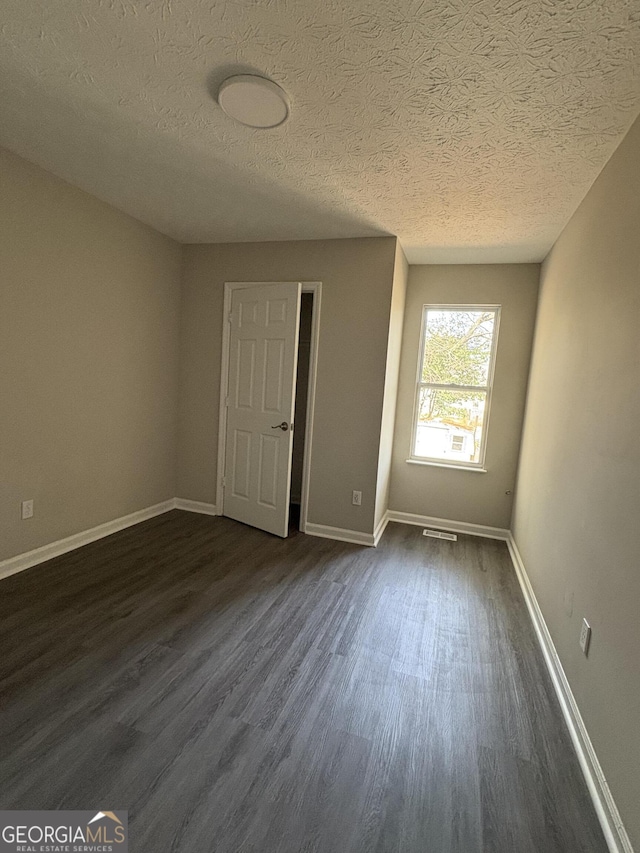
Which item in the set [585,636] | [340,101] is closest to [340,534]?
[585,636]

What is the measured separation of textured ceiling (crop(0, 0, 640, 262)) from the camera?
→ 1.29 m

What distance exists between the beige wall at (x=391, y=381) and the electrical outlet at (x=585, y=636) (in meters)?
1.88

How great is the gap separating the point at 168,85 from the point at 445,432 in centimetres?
343

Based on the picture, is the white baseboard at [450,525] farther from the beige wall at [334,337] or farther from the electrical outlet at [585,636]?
the electrical outlet at [585,636]

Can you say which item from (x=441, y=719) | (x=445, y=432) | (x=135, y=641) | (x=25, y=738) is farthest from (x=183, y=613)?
(x=445, y=432)

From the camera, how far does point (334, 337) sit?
3434mm

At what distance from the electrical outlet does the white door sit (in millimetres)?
2244

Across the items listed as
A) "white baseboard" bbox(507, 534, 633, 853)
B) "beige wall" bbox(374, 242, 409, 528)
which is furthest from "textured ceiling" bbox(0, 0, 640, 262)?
"white baseboard" bbox(507, 534, 633, 853)

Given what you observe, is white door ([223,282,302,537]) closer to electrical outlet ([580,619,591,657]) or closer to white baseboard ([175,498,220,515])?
white baseboard ([175,498,220,515])

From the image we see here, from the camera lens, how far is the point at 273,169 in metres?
2.28

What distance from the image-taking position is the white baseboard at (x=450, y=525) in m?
3.88

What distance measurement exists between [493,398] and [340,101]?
116 inches

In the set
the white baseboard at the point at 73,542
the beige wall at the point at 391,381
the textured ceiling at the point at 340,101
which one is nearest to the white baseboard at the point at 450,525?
the beige wall at the point at 391,381

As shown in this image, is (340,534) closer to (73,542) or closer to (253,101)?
(73,542)
